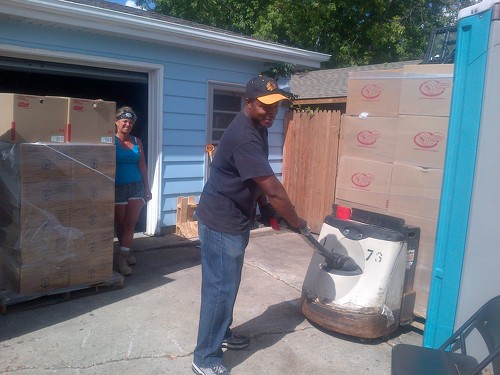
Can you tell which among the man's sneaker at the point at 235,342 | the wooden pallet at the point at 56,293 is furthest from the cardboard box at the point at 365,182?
the wooden pallet at the point at 56,293

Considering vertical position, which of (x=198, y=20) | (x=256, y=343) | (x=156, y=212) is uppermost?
(x=198, y=20)

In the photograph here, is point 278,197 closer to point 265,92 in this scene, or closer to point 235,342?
point 265,92

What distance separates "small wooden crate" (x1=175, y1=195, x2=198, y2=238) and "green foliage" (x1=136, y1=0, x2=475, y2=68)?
923cm

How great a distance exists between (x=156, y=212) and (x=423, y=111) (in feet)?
12.7

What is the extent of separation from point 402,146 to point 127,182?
8.88ft

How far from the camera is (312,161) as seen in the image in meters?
7.05

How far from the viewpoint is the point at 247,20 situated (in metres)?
15.6

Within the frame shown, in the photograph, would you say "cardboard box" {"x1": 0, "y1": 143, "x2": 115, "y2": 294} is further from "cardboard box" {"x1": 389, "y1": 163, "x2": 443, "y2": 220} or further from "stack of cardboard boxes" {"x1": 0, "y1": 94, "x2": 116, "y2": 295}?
"cardboard box" {"x1": 389, "y1": 163, "x2": 443, "y2": 220}

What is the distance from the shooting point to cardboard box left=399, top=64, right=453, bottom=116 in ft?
10.7

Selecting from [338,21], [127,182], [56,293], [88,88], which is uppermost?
[338,21]

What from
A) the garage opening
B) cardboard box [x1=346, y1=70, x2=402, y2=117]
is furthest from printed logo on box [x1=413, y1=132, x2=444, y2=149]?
the garage opening

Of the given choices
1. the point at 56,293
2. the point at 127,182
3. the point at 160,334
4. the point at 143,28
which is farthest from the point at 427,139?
the point at 143,28

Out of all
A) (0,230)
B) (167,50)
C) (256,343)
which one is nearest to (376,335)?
(256,343)

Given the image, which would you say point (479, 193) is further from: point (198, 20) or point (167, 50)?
point (198, 20)
